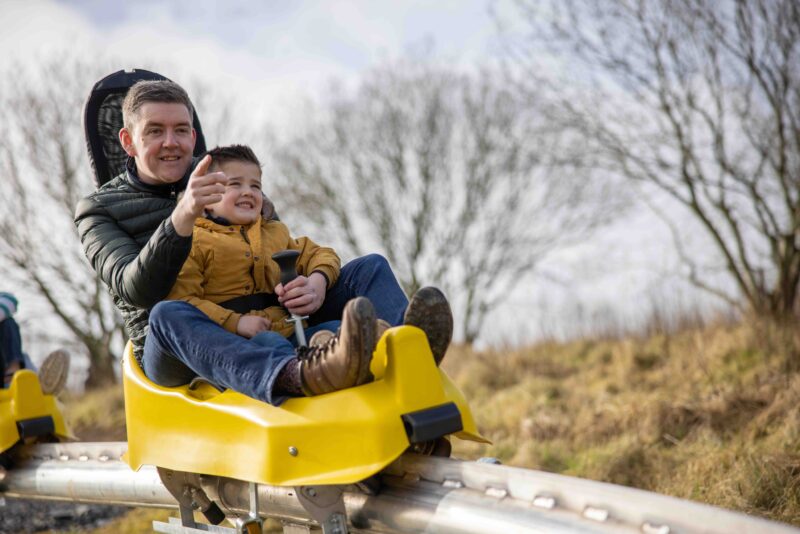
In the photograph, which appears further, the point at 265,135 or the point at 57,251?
the point at 265,135

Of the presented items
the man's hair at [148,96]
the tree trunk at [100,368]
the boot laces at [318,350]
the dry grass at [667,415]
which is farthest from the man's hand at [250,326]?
the tree trunk at [100,368]

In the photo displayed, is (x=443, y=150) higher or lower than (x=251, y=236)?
higher

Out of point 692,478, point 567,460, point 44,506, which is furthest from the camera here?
point 44,506

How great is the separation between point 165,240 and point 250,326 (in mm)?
338

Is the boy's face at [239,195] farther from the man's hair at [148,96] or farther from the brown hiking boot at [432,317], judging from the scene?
the brown hiking boot at [432,317]

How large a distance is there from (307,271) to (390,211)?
39.7 feet

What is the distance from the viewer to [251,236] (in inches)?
101

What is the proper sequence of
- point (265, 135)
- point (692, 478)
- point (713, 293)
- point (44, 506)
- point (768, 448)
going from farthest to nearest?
point (265, 135)
point (713, 293)
point (44, 506)
point (768, 448)
point (692, 478)

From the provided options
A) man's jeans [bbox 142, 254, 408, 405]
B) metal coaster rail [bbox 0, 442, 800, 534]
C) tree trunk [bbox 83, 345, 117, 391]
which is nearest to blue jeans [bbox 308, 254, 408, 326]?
man's jeans [bbox 142, 254, 408, 405]

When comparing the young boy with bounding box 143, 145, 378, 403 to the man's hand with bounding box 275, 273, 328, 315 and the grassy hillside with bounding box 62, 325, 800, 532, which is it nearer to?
the man's hand with bounding box 275, 273, 328, 315

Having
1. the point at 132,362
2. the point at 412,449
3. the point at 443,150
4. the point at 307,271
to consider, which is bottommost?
the point at 412,449

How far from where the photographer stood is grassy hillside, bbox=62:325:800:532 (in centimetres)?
324

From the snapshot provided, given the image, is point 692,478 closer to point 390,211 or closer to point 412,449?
point 412,449

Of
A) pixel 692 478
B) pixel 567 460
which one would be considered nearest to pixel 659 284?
pixel 567 460
